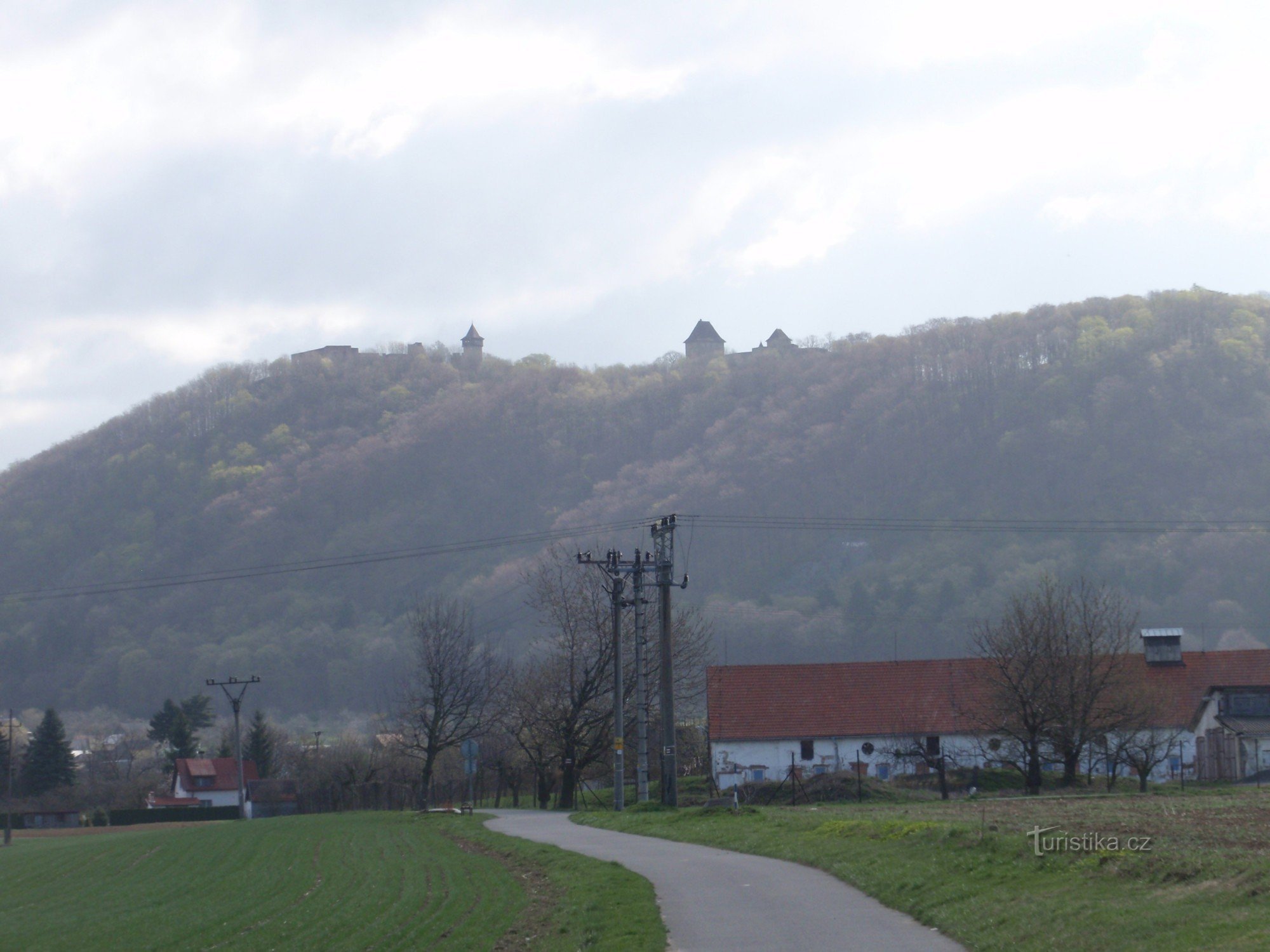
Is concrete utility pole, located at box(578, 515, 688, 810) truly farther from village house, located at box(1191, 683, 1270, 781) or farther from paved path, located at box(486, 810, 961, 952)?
village house, located at box(1191, 683, 1270, 781)

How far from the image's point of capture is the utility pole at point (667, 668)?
32188 mm

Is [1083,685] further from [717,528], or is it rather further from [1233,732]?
[717,528]

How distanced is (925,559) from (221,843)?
85266 millimetres

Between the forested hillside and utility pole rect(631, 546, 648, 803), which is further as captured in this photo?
the forested hillside

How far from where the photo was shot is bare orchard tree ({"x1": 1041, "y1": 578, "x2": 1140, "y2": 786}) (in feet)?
121

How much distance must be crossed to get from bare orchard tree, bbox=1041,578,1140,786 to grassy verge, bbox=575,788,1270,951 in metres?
14.9

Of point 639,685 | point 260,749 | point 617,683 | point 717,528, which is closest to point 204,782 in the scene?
point 260,749

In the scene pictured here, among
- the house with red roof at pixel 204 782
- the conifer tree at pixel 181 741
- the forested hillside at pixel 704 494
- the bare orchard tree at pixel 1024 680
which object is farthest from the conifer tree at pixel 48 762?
the bare orchard tree at pixel 1024 680

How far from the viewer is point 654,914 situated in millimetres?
13312

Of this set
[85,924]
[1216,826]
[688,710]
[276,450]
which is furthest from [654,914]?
[276,450]

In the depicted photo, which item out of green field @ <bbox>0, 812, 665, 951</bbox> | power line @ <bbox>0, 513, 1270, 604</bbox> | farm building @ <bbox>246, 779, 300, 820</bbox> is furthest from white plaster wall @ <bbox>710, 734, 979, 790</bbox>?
power line @ <bbox>0, 513, 1270, 604</bbox>

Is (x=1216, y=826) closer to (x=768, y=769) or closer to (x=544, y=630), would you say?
(x=768, y=769)

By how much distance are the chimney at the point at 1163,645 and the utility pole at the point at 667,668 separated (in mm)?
26648

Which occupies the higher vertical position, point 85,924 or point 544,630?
point 544,630
